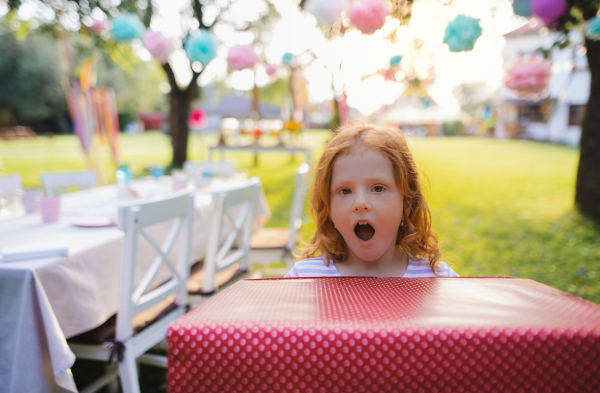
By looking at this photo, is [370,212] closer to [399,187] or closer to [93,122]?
[399,187]

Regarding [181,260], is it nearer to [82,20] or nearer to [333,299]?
[333,299]

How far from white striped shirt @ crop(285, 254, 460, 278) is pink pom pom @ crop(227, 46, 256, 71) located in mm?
3952

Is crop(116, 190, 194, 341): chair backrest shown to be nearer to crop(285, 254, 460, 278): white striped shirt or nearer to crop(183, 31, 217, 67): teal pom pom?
crop(285, 254, 460, 278): white striped shirt

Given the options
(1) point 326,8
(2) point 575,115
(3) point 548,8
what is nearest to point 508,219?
(3) point 548,8

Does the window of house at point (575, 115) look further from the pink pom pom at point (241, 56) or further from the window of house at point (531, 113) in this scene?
the pink pom pom at point (241, 56)

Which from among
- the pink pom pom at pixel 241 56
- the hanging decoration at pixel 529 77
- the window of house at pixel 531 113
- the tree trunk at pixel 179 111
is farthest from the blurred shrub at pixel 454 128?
the pink pom pom at pixel 241 56

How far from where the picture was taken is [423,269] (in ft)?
4.10

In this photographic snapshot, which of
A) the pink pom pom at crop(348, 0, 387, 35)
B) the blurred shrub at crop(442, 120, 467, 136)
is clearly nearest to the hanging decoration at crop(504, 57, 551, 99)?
the pink pom pom at crop(348, 0, 387, 35)

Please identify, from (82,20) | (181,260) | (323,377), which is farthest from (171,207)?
(82,20)

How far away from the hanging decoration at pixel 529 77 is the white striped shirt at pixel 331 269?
3761 millimetres

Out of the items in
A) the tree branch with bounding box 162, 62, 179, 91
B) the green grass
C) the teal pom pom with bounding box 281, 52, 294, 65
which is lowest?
the green grass

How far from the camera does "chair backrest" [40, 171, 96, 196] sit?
3.96 m

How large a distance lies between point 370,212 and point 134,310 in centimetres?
145

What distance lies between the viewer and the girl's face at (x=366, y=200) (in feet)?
3.58
